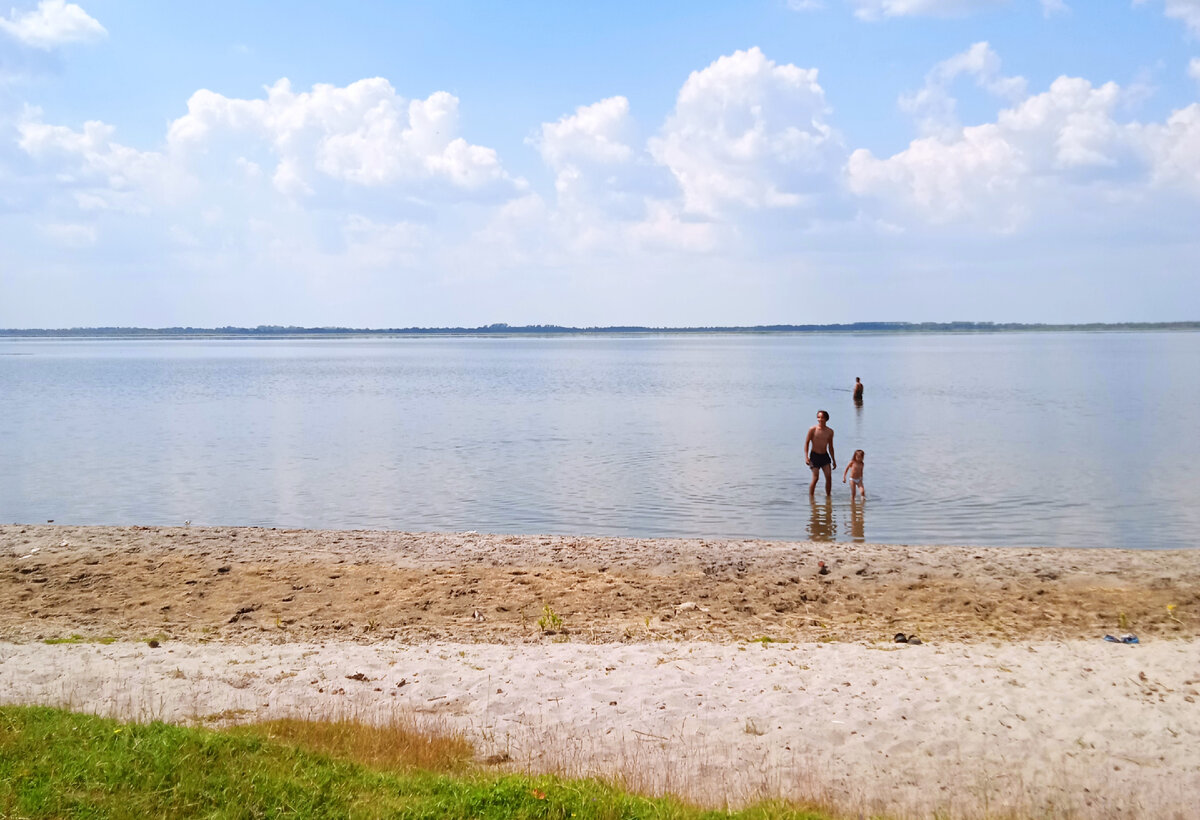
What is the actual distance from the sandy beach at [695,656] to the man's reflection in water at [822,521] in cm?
229

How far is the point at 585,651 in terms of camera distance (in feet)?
32.6

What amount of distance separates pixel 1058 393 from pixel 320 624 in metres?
57.0

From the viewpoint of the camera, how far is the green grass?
531cm

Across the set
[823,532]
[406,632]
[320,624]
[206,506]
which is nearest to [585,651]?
[406,632]

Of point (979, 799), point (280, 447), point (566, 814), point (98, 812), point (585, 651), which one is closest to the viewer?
point (98, 812)

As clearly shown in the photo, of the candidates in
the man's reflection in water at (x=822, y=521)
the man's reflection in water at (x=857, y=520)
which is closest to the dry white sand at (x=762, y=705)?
the man's reflection in water at (x=857, y=520)

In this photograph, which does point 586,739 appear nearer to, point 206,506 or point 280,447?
point 206,506

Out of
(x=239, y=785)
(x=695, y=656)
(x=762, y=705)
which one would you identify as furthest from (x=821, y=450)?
(x=239, y=785)

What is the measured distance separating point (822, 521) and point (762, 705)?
464 inches

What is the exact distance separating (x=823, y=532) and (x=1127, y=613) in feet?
23.4

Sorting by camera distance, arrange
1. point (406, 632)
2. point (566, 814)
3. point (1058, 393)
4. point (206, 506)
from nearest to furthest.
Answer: point (566, 814), point (406, 632), point (206, 506), point (1058, 393)

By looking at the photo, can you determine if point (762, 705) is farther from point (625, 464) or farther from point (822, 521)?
point (625, 464)

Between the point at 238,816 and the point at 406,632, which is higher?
the point at 238,816

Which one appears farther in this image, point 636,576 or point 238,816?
point 636,576
